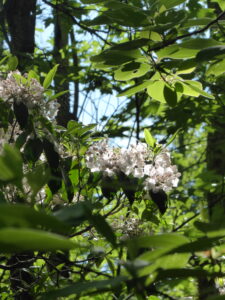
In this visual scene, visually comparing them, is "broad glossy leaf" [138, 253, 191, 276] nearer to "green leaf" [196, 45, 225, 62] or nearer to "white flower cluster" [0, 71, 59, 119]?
"green leaf" [196, 45, 225, 62]

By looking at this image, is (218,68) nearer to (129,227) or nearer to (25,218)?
(129,227)

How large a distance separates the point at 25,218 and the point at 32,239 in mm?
37

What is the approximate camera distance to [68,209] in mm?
575

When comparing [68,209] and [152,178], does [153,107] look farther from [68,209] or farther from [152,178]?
[68,209]

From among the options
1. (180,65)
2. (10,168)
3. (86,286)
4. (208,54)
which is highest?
(180,65)

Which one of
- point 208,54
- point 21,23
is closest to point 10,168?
point 208,54

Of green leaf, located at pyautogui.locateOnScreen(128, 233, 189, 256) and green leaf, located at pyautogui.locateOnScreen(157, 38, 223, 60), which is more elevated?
green leaf, located at pyautogui.locateOnScreen(157, 38, 223, 60)

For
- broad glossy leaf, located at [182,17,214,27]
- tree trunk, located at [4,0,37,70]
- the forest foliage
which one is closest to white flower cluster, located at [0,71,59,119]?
the forest foliage

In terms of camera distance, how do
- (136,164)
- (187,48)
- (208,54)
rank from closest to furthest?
(208,54)
(187,48)
(136,164)

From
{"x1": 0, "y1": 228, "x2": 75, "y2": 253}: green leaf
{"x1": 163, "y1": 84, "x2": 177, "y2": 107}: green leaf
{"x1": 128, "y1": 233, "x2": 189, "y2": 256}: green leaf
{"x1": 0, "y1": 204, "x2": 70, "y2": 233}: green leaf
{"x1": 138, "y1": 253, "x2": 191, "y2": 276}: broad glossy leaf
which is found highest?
{"x1": 163, "y1": 84, "x2": 177, "y2": 107}: green leaf

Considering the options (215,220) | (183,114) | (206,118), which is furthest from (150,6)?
(206,118)

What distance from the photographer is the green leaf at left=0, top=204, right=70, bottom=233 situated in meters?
0.46

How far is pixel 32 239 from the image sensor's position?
445 millimetres

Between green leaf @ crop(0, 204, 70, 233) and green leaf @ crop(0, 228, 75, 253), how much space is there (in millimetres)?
16
